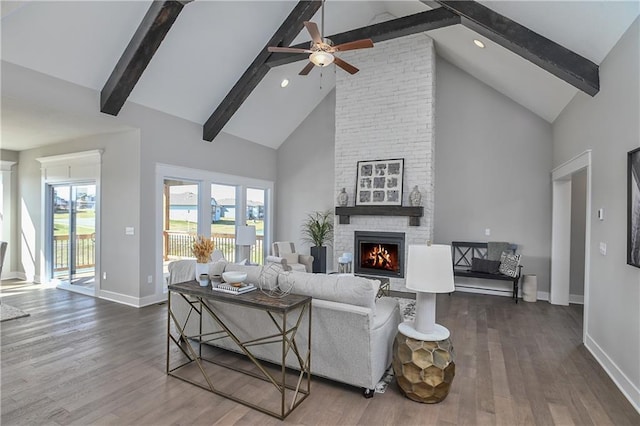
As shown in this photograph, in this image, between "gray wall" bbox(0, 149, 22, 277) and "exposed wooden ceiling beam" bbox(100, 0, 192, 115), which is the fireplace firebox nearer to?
"exposed wooden ceiling beam" bbox(100, 0, 192, 115)

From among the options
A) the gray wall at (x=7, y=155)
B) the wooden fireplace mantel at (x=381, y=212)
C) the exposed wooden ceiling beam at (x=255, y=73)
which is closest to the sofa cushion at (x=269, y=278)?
the wooden fireplace mantel at (x=381, y=212)

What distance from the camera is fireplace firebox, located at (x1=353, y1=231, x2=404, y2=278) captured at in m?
6.18

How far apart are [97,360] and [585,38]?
559 cm

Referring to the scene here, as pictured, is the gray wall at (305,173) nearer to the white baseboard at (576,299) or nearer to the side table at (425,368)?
the white baseboard at (576,299)

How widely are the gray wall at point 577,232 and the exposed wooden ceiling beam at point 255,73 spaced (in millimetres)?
4929

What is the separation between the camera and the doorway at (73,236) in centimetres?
601

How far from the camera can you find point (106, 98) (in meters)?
4.47

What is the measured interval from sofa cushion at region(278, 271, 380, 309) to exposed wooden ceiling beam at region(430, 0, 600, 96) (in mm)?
2994

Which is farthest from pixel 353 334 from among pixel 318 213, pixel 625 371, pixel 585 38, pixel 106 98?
pixel 318 213

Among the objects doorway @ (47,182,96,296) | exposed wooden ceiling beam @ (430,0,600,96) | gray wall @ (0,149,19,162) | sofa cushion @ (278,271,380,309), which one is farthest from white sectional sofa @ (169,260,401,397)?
gray wall @ (0,149,19,162)

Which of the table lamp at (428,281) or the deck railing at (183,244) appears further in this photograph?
the deck railing at (183,244)

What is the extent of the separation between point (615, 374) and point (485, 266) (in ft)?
9.36

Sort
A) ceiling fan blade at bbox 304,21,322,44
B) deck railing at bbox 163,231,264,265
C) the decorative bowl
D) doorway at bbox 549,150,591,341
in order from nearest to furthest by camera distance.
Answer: the decorative bowl
ceiling fan blade at bbox 304,21,322,44
doorway at bbox 549,150,591,341
deck railing at bbox 163,231,264,265

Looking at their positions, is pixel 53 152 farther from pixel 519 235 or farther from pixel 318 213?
pixel 519 235
